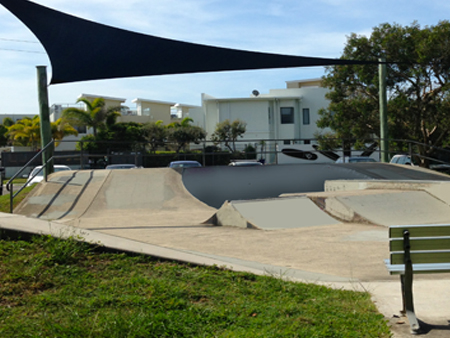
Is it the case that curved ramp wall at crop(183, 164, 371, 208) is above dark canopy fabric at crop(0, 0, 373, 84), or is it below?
below

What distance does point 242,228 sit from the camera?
9625 millimetres

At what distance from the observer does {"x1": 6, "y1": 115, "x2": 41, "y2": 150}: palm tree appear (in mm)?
50719

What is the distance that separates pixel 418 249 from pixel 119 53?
9553mm

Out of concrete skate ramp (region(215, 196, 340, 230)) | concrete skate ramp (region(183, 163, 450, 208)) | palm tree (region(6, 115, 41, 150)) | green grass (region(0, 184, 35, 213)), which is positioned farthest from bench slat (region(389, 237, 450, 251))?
palm tree (region(6, 115, 41, 150))

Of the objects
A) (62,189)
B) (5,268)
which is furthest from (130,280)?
(62,189)

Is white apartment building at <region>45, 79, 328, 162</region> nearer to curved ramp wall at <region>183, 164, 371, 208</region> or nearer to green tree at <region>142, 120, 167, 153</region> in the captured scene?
green tree at <region>142, 120, 167, 153</region>

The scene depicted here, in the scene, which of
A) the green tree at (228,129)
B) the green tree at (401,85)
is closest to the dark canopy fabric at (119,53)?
the green tree at (401,85)

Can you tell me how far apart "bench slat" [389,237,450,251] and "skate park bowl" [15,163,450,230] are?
5525 mm

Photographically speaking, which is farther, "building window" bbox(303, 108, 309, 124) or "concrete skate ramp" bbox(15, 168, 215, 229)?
"building window" bbox(303, 108, 309, 124)

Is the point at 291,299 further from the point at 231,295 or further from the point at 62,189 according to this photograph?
the point at 62,189

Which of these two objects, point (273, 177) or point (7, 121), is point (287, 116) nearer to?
point (273, 177)

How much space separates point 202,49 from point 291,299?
27.8ft

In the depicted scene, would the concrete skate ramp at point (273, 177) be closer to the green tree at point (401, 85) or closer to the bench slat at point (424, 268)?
the green tree at point (401, 85)

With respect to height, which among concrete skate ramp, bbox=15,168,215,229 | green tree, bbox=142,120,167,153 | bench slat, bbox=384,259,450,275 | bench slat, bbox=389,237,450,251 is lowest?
concrete skate ramp, bbox=15,168,215,229
